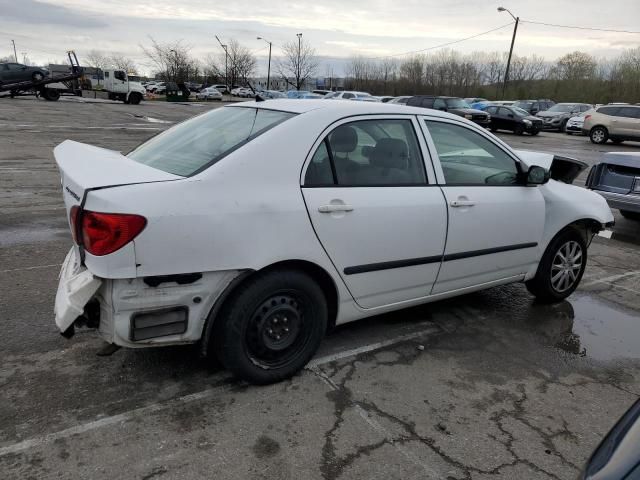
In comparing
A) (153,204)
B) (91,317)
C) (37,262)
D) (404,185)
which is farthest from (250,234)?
(37,262)

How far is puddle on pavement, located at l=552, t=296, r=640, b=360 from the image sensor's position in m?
3.96

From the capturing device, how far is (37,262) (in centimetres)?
504

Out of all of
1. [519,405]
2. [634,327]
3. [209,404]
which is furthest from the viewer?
[634,327]

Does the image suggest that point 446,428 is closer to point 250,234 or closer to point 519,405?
point 519,405

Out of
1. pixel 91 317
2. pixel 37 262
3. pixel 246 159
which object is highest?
pixel 246 159

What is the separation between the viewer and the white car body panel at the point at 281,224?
258 cm

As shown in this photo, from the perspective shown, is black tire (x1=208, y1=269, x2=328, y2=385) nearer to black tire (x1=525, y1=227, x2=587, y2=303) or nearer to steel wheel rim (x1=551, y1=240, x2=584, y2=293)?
black tire (x1=525, y1=227, x2=587, y2=303)

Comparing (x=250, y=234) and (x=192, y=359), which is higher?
(x=250, y=234)

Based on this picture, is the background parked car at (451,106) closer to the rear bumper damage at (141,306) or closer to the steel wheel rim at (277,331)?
the steel wheel rim at (277,331)

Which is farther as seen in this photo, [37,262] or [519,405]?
[37,262]

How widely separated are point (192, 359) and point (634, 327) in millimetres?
3666

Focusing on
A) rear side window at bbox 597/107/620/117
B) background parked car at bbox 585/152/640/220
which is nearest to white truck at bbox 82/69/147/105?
rear side window at bbox 597/107/620/117

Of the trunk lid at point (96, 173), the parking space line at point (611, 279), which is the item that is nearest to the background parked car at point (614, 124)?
the parking space line at point (611, 279)

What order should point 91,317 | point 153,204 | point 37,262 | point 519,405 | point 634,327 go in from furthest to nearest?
point 37,262 → point 634,327 → point 519,405 → point 91,317 → point 153,204
